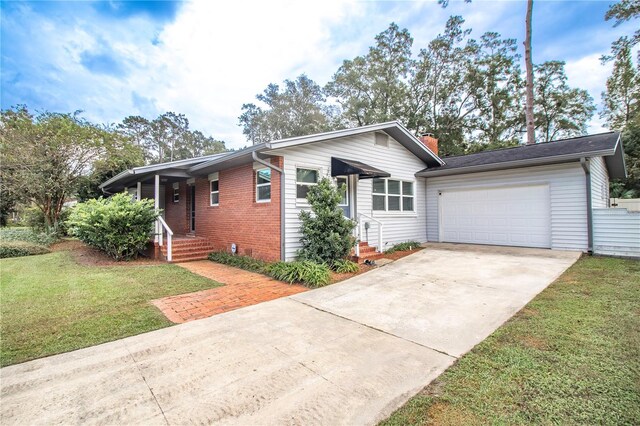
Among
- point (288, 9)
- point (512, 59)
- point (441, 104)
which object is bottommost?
point (288, 9)

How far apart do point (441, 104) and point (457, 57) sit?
150 inches

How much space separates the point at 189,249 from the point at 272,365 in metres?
8.25

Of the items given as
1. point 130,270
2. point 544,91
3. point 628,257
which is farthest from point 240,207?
point 544,91

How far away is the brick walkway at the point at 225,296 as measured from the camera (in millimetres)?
4795

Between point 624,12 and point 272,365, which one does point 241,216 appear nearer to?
point 272,365

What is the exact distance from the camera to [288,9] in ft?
36.0

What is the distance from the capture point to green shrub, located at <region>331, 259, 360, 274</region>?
7.47 meters

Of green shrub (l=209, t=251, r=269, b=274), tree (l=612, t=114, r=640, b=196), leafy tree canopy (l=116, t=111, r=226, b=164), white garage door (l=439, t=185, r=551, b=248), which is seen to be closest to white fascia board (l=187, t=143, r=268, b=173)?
green shrub (l=209, t=251, r=269, b=274)

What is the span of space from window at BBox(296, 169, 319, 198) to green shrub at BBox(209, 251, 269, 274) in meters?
2.16

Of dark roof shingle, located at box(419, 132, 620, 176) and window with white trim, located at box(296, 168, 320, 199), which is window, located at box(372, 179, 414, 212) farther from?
window with white trim, located at box(296, 168, 320, 199)

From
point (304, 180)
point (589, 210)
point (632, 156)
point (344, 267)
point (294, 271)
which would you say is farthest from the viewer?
point (632, 156)

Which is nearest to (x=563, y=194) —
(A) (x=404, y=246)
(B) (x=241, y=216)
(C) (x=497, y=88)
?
(A) (x=404, y=246)

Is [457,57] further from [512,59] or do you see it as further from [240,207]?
[240,207]

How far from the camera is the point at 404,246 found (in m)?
10.8
